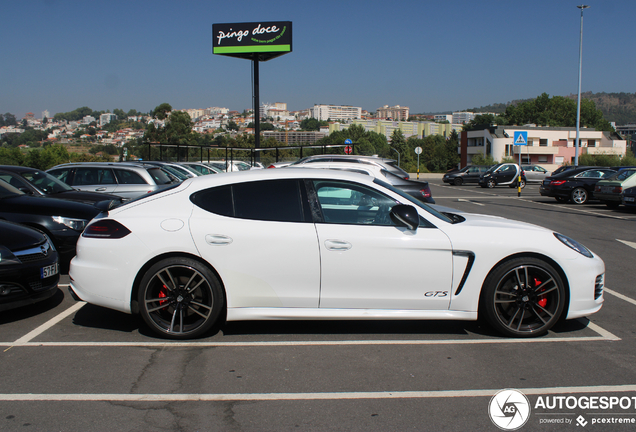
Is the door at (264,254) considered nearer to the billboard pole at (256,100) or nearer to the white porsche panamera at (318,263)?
the white porsche panamera at (318,263)

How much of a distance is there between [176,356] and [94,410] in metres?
0.97

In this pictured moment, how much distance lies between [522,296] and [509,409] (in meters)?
1.47

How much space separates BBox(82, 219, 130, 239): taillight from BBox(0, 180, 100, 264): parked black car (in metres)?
2.83

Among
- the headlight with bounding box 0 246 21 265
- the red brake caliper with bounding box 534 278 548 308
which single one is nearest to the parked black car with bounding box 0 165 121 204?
the headlight with bounding box 0 246 21 265

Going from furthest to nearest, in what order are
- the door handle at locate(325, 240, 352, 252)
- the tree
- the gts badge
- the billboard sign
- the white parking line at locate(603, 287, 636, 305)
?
the tree < the billboard sign < the white parking line at locate(603, 287, 636, 305) < the gts badge < the door handle at locate(325, 240, 352, 252)

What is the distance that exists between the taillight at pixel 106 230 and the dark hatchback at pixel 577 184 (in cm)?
1947

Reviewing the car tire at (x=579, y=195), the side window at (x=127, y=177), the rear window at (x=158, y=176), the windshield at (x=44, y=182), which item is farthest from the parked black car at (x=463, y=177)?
the windshield at (x=44, y=182)

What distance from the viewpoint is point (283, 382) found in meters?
3.71

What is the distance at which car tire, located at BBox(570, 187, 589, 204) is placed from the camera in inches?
785

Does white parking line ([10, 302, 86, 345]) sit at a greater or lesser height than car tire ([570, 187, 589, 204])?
lesser

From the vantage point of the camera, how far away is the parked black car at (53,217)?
7113 mm

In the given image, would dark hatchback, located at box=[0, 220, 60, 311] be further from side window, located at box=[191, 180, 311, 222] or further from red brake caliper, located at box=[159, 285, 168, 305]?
side window, located at box=[191, 180, 311, 222]

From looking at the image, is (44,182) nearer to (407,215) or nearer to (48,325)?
(48,325)

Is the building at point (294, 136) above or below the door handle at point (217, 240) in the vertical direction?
above
